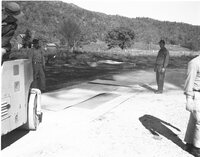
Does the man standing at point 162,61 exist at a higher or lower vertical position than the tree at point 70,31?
lower

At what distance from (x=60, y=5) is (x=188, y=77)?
412 ft

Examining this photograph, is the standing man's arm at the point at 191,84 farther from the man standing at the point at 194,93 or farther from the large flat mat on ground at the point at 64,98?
the large flat mat on ground at the point at 64,98

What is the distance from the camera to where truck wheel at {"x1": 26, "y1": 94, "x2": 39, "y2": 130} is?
5.00 meters

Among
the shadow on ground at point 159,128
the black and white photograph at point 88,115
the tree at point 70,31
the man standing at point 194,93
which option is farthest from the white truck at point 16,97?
the tree at point 70,31

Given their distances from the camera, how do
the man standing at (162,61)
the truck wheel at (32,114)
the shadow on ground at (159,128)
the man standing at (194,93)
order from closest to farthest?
the man standing at (194,93)
the truck wheel at (32,114)
the shadow on ground at (159,128)
the man standing at (162,61)

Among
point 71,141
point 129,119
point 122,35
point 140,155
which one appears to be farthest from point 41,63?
point 122,35

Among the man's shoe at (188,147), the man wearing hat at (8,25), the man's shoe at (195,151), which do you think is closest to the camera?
the man wearing hat at (8,25)

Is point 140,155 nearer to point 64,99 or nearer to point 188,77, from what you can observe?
point 188,77

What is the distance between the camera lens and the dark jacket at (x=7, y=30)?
13.7ft

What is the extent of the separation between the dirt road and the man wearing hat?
1602 millimetres

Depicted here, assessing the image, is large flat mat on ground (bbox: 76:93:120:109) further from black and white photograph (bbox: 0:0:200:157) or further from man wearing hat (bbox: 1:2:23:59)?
man wearing hat (bbox: 1:2:23:59)

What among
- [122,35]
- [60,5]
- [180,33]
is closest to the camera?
[122,35]

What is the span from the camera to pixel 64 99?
27.2ft

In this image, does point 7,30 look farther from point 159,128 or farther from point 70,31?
point 70,31
